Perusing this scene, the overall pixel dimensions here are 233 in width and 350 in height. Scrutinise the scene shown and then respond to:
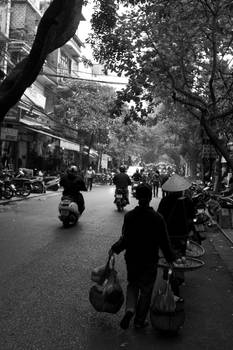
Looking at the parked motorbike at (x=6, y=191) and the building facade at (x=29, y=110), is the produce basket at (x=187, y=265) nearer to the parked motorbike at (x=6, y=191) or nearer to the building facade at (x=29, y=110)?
the parked motorbike at (x=6, y=191)

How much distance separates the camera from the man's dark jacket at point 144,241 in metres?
5.00

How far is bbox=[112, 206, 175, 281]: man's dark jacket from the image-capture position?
5.00 metres

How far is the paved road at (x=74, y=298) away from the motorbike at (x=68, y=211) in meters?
0.83

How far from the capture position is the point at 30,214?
15922mm

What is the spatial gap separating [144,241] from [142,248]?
8cm

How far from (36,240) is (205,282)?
14.8ft

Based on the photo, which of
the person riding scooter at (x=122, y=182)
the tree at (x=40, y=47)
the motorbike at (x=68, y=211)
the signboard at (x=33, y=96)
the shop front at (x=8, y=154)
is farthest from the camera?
the signboard at (x=33, y=96)

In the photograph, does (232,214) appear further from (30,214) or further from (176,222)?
(176,222)

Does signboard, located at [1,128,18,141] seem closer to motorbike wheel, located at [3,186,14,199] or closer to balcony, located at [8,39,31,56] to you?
motorbike wheel, located at [3,186,14,199]

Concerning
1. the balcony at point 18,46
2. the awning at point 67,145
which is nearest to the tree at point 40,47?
the balcony at point 18,46

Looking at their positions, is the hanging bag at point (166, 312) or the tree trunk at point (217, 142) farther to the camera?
the tree trunk at point (217, 142)

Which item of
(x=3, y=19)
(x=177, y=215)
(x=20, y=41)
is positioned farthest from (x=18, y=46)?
(x=177, y=215)

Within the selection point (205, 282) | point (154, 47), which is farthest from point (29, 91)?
point (205, 282)

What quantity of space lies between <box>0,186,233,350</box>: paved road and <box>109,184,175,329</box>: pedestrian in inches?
13.9
